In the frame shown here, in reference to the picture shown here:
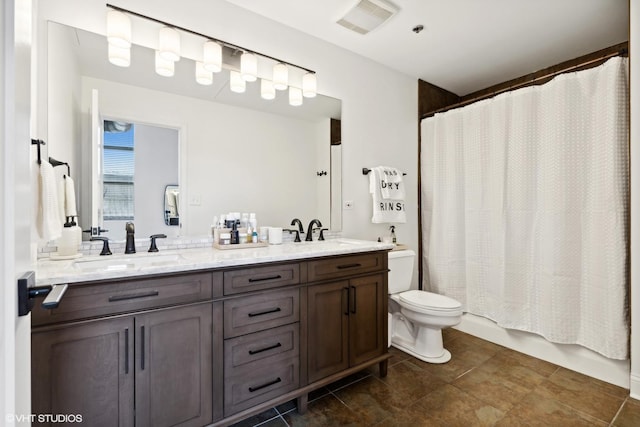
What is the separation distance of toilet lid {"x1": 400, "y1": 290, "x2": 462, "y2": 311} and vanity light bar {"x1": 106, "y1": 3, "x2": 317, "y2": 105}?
1.73 m

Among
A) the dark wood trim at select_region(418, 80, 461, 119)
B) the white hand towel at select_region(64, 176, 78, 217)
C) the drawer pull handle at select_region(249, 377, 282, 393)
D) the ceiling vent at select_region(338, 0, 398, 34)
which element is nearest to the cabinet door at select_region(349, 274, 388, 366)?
the drawer pull handle at select_region(249, 377, 282, 393)

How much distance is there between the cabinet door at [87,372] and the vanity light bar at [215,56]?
1395 millimetres

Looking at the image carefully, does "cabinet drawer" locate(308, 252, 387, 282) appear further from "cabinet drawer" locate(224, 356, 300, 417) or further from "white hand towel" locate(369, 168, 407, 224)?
"white hand towel" locate(369, 168, 407, 224)

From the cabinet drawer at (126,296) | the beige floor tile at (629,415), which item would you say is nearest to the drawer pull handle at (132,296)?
the cabinet drawer at (126,296)

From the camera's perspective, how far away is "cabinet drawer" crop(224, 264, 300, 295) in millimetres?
1355

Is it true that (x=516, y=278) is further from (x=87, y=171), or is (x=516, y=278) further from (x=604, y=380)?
(x=87, y=171)

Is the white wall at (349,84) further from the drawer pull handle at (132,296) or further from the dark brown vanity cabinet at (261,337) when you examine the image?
the drawer pull handle at (132,296)

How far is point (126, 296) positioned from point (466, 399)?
A: 1.89m

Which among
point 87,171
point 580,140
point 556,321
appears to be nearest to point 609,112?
point 580,140

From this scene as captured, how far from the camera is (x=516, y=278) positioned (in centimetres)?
232

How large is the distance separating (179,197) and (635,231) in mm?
2706

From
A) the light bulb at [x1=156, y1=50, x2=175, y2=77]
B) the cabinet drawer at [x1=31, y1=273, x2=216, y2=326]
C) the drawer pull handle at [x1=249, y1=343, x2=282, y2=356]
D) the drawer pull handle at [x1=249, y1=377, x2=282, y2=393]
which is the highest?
the light bulb at [x1=156, y1=50, x2=175, y2=77]

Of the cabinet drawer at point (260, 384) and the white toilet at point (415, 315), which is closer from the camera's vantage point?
the cabinet drawer at point (260, 384)

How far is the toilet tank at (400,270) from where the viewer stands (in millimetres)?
2340
